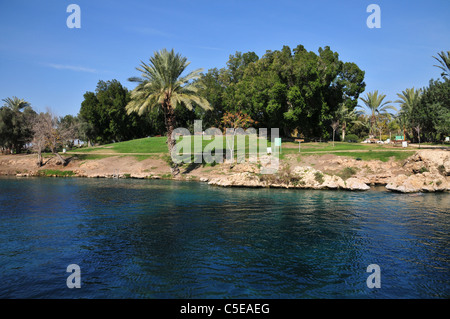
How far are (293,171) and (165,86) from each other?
19.6 m

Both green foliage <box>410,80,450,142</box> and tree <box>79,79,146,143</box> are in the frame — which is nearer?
green foliage <box>410,80,450,142</box>

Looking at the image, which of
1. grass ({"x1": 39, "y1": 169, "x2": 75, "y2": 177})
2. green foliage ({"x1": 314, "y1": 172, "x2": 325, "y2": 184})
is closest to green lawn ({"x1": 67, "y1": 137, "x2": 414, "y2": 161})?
grass ({"x1": 39, "y1": 169, "x2": 75, "y2": 177})

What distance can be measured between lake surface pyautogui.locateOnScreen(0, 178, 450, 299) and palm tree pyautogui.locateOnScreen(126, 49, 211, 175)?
2016 cm

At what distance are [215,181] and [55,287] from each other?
25995 millimetres

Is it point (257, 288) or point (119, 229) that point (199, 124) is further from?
point (257, 288)

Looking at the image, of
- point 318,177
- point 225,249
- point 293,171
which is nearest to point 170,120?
point 293,171

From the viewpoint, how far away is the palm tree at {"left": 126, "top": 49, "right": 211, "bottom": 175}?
124ft

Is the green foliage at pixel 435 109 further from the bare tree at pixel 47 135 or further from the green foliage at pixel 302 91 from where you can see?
the bare tree at pixel 47 135

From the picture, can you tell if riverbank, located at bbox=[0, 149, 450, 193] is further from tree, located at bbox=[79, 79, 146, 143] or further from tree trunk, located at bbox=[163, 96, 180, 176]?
tree, located at bbox=[79, 79, 146, 143]

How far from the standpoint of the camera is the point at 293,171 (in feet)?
109

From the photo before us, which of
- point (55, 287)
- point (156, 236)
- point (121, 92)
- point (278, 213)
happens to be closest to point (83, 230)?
point (156, 236)

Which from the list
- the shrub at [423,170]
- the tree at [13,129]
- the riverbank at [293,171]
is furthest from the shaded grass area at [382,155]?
the tree at [13,129]

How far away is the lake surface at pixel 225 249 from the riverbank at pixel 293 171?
355 inches
